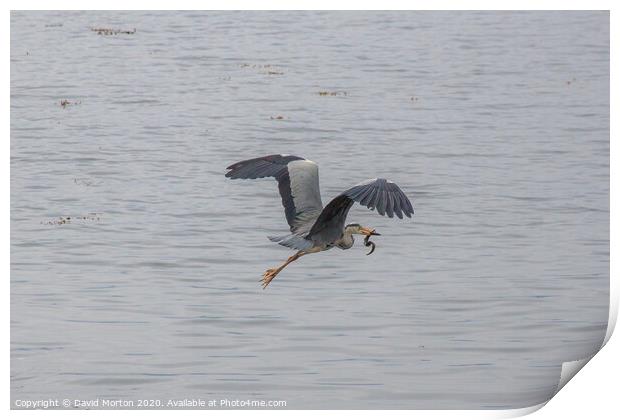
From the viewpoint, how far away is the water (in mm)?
11062

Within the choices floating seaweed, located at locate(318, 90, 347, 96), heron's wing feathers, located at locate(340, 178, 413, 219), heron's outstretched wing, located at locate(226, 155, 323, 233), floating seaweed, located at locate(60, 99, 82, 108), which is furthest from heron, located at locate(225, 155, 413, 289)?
floating seaweed, located at locate(318, 90, 347, 96)

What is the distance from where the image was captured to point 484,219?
1391 centimetres

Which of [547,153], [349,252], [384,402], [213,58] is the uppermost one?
[213,58]

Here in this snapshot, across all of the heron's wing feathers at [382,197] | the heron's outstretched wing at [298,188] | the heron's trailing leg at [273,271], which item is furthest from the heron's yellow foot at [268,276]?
the heron's wing feathers at [382,197]

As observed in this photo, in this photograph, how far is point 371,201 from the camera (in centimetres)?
994

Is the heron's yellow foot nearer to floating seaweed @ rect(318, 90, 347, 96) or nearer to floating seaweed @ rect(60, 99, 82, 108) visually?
floating seaweed @ rect(60, 99, 82, 108)

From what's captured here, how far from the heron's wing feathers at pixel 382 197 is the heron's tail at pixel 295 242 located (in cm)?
83

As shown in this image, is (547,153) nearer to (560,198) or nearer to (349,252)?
(560,198)

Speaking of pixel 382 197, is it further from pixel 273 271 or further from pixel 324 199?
pixel 324 199

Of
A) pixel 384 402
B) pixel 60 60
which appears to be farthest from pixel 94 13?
pixel 384 402

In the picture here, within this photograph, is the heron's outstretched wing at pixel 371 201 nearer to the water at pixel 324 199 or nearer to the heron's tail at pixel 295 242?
the heron's tail at pixel 295 242

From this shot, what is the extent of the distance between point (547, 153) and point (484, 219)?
913mm

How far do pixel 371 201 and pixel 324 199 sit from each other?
3809 millimetres

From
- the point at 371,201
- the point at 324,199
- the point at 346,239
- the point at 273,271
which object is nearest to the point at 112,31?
the point at 324,199
